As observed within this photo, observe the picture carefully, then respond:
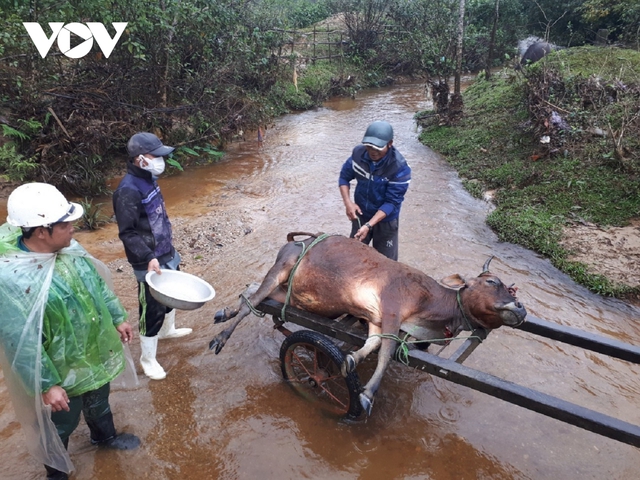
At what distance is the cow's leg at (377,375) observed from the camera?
2518 mm

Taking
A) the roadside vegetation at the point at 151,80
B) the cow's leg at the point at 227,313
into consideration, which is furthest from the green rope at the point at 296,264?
the roadside vegetation at the point at 151,80

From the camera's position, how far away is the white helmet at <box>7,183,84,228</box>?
7.16 ft

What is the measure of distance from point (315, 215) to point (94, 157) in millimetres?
4458

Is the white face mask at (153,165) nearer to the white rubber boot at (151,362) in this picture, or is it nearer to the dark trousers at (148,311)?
the dark trousers at (148,311)

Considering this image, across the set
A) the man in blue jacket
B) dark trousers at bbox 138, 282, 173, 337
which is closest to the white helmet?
dark trousers at bbox 138, 282, 173, 337

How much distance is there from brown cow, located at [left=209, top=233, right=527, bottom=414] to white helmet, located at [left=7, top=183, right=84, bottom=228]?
1.39 meters

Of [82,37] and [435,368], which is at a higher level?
[82,37]

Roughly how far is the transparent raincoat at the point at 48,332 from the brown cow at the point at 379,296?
2.81 feet

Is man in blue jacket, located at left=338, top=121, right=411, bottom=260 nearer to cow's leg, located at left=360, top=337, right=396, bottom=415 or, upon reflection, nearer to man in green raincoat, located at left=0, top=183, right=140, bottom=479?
cow's leg, located at left=360, top=337, right=396, bottom=415

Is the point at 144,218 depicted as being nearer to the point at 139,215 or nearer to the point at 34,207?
the point at 139,215

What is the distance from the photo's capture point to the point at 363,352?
2766mm

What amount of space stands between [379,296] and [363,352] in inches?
19.5

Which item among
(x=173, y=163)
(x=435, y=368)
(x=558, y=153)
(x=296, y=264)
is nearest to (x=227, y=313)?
(x=296, y=264)

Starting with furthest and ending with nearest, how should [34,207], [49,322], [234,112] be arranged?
[234,112] → [49,322] → [34,207]
